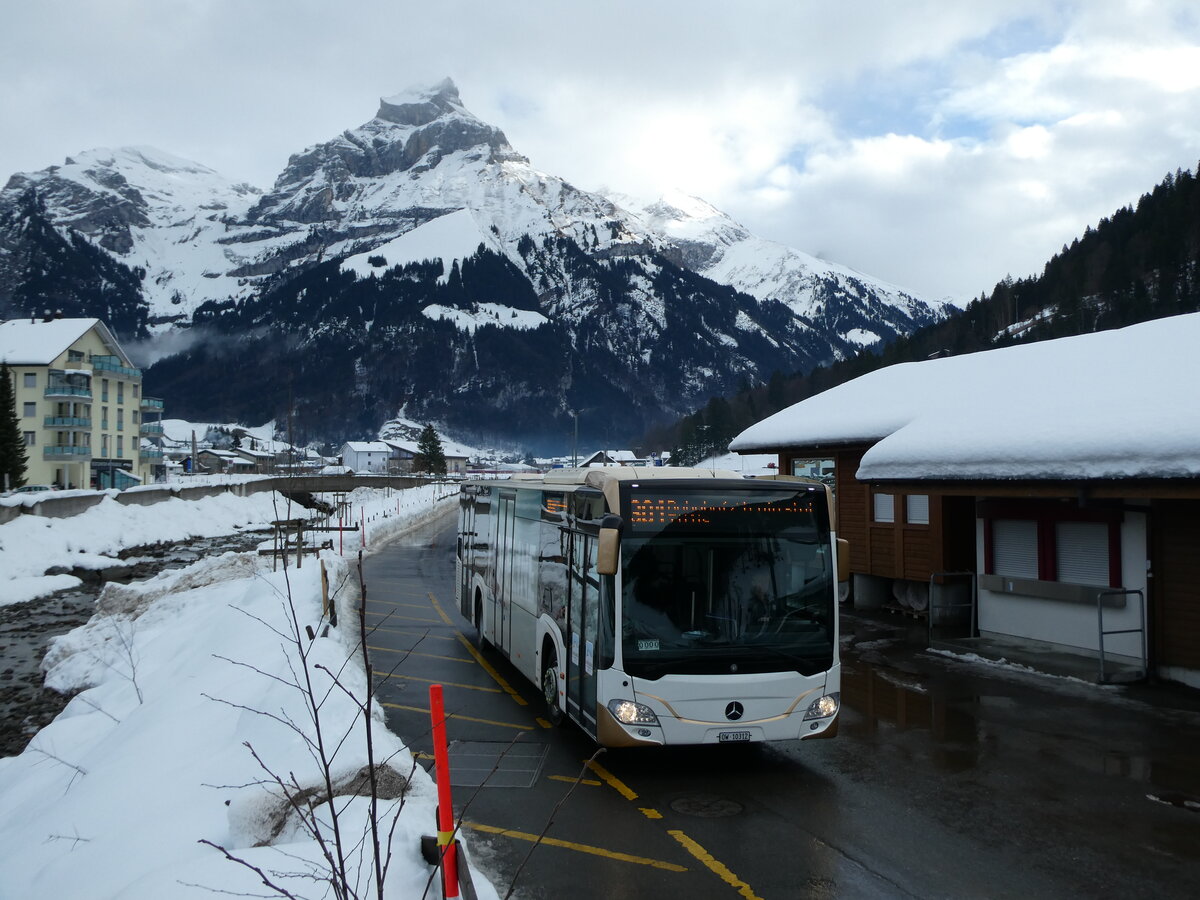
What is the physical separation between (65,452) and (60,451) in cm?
37

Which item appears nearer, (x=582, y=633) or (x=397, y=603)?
(x=582, y=633)

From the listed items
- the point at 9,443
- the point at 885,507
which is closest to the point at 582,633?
the point at 885,507

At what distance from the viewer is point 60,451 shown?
73500 mm

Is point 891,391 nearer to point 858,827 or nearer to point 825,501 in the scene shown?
point 825,501

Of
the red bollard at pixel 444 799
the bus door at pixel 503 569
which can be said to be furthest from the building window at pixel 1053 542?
the red bollard at pixel 444 799

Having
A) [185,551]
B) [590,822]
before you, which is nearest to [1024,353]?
[590,822]

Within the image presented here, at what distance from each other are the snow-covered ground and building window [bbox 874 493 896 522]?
11.7 m

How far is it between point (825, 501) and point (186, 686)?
871 centimetres

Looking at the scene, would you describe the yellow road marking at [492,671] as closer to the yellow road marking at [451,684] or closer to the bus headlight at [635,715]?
the yellow road marking at [451,684]

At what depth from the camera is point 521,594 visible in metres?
12.2

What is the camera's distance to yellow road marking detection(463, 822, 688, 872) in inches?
260

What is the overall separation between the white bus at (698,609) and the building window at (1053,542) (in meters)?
7.23

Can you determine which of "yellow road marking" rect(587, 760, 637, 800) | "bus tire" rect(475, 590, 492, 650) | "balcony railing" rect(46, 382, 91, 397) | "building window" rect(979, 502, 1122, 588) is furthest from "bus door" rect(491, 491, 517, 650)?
"balcony railing" rect(46, 382, 91, 397)

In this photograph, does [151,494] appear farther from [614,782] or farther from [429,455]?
[429,455]
